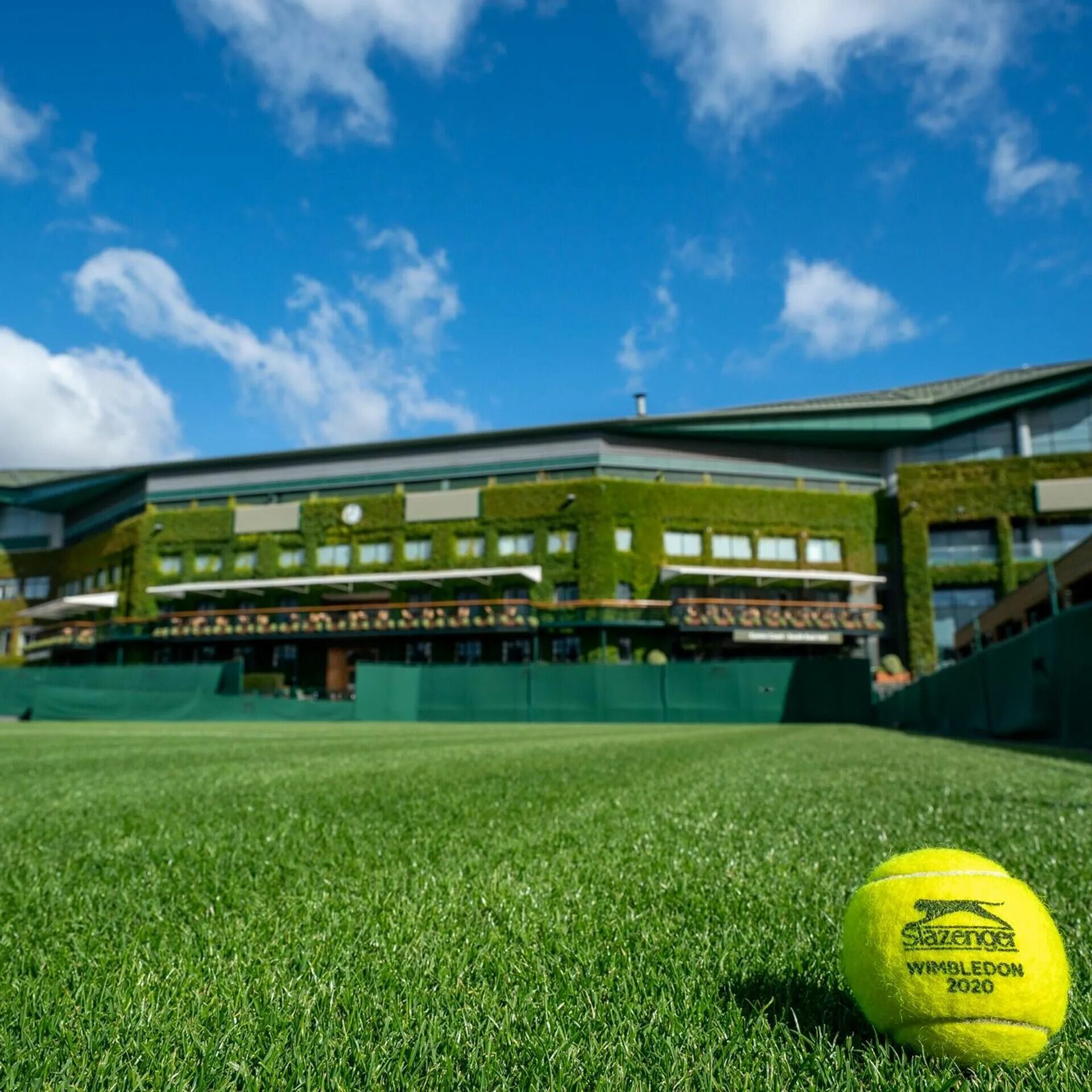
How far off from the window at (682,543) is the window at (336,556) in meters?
18.9

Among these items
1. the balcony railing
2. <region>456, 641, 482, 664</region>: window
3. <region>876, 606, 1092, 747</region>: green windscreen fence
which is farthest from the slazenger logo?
<region>456, 641, 482, 664</region>: window

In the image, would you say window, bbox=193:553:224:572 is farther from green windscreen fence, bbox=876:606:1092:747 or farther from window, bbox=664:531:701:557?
green windscreen fence, bbox=876:606:1092:747

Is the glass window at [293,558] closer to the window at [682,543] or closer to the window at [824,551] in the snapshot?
the window at [682,543]

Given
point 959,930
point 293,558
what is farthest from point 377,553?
point 959,930

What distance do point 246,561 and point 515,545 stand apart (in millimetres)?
17308

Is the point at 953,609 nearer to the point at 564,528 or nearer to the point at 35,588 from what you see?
the point at 564,528

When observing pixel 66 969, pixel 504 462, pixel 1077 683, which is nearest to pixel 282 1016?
pixel 66 969

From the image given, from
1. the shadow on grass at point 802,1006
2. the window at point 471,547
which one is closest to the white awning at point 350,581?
the window at point 471,547

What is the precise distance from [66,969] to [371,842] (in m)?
2.10

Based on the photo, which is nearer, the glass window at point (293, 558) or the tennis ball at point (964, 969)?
the tennis ball at point (964, 969)

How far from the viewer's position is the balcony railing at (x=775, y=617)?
44219 millimetres

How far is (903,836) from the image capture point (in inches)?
172

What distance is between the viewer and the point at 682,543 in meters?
48.2

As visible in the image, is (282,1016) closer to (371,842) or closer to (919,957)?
(919,957)
